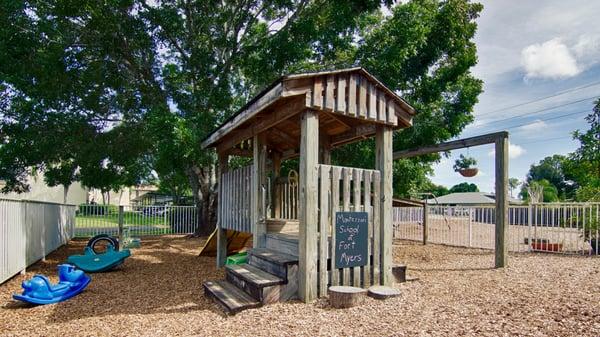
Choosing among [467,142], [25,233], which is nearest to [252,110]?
[467,142]

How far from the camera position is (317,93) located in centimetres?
493

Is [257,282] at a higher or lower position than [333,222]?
lower

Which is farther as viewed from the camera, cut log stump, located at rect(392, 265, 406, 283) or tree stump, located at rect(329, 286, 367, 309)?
cut log stump, located at rect(392, 265, 406, 283)

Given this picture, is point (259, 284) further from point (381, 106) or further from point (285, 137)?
point (285, 137)

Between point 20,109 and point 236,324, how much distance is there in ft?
31.9

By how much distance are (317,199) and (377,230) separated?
1.25 metres

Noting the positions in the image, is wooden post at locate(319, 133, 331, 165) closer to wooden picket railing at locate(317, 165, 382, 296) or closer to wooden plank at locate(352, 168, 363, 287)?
wooden picket railing at locate(317, 165, 382, 296)

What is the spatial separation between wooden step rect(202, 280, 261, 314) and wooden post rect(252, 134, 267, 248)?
0.90 meters

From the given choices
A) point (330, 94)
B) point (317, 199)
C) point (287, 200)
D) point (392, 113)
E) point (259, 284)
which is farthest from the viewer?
point (287, 200)

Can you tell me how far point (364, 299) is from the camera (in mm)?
4824

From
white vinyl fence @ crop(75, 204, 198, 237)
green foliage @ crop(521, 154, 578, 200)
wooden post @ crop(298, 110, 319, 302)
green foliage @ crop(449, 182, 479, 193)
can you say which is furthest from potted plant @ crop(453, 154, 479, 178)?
green foliage @ crop(449, 182, 479, 193)

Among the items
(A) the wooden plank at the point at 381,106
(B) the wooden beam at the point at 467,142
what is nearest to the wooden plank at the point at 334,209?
(A) the wooden plank at the point at 381,106

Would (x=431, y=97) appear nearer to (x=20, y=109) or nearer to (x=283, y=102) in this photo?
(x=283, y=102)

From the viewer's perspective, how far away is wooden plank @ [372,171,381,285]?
5527mm
